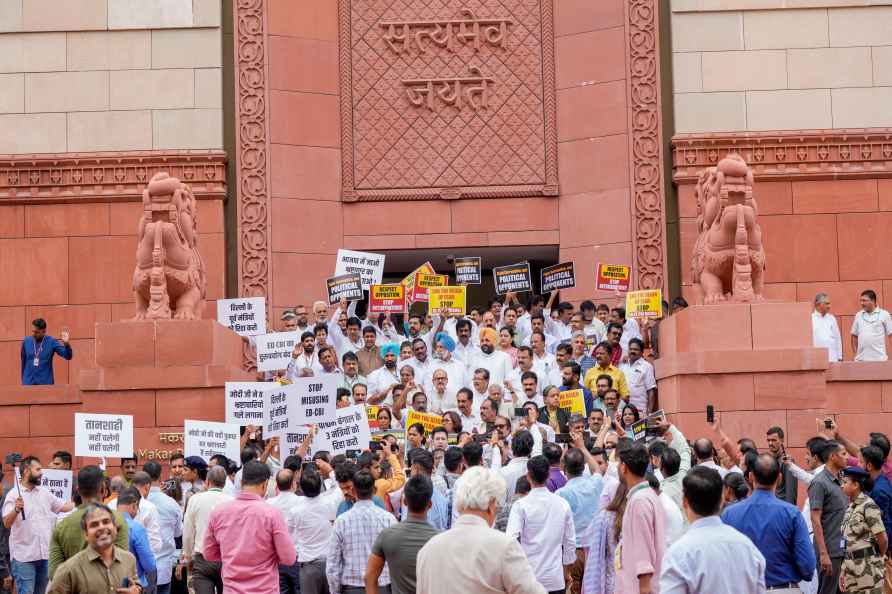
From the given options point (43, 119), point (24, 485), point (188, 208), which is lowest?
point (24, 485)

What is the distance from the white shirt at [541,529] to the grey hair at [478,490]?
10.4 feet

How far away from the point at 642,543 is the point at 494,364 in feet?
33.7

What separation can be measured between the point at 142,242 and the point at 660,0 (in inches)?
398

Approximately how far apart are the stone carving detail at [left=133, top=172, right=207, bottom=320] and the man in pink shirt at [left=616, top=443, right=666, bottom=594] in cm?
1047

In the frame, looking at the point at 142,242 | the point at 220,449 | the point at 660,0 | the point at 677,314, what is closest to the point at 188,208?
the point at 142,242

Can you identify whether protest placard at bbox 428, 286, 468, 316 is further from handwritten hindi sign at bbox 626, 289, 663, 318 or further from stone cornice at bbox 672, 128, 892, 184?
stone cornice at bbox 672, 128, 892, 184

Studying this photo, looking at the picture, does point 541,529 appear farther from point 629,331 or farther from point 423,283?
point 423,283

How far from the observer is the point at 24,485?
50.9ft

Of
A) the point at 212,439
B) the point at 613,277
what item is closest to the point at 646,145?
the point at 613,277

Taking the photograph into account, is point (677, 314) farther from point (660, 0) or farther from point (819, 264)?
point (660, 0)

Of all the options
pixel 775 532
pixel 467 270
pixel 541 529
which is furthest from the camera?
pixel 467 270

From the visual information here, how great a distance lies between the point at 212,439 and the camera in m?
16.1

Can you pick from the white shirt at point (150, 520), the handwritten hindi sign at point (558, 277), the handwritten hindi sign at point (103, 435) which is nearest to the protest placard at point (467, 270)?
the handwritten hindi sign at point (558, 277)

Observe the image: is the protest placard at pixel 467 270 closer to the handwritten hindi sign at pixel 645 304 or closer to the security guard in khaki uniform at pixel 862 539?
the handwritten hindi sign at pixel 645 304
